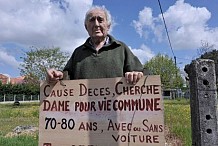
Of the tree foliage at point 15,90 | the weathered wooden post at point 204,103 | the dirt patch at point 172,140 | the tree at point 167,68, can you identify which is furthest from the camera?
the tree at point 167,68

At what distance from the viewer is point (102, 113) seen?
2109 millimetres

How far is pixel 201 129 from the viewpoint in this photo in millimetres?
1763

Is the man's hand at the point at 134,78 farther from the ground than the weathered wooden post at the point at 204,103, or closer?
farther from the ground

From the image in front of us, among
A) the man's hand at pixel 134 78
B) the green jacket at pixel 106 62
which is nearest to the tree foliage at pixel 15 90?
the green jacket at pixel 106 62

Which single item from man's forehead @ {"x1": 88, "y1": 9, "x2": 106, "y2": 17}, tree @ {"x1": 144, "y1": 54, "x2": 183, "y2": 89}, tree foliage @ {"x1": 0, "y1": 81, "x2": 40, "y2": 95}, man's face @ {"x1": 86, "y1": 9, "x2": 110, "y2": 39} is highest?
tree @ {"x1": 144, "y1": 54, "x2": 183, "y2": 89}

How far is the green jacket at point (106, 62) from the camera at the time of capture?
7.65ft

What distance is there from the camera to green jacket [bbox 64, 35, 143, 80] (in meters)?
2.33

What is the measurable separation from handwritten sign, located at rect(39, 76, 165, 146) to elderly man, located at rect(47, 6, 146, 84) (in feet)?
0.58

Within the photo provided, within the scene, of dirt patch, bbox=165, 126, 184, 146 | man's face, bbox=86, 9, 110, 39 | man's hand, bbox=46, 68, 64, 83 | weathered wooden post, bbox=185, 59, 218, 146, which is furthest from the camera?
dirt patch, bbox=165, 126, 184, 146

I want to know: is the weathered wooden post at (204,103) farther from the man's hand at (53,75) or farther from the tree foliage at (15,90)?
the tree foliage at (15,90)

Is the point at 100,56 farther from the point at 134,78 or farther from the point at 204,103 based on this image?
the point at 204,103

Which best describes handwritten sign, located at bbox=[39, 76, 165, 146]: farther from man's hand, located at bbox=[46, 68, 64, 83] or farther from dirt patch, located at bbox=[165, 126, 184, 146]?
dirt patch, located at bbox=[165, 126, 184, 146]

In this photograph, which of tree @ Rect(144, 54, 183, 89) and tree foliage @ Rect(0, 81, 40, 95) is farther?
tree @ Rect(144, 54, 183, 89)

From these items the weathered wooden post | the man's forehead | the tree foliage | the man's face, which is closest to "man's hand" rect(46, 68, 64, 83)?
the man's face
